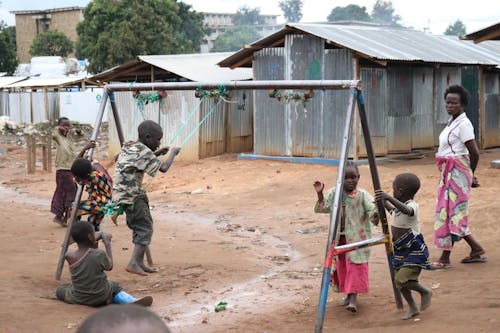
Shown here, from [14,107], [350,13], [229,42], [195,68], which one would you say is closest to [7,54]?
[14,107]

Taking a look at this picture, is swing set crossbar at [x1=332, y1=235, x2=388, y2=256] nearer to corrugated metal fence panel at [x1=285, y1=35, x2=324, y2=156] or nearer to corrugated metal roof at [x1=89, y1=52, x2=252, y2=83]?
corrugated metal fence panel at [x1=285, y1=35, x2=324, y2=156]

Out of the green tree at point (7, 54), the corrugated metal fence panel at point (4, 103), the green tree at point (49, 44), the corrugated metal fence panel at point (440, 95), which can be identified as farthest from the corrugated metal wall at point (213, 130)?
the green tree at point (49, 44)

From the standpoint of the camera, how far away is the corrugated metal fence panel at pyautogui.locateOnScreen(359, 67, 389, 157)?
674 inches

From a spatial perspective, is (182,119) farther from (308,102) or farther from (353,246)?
(353,246)

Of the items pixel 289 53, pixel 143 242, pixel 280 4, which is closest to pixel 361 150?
pixel 289 53

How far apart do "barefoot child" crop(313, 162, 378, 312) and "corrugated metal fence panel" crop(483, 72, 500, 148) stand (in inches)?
612

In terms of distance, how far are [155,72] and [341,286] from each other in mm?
15868

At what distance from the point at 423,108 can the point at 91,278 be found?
13.9m

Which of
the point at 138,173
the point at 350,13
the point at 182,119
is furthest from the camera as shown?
the point at 350,13

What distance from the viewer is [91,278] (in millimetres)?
6582

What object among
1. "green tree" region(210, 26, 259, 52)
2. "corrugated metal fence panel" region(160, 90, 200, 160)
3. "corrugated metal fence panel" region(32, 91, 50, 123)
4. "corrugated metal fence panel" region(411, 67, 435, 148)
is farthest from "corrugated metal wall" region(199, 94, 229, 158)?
"green tree" region(210, 26, 259, 52)

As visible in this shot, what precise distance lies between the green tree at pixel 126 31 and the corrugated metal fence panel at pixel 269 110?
57.5ft

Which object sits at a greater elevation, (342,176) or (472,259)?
(342,176)

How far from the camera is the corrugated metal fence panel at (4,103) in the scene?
117 ft
